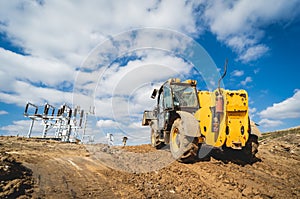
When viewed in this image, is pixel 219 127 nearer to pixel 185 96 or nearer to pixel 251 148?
pixel 251 148

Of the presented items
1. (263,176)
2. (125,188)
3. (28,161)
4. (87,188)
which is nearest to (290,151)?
(263,176)

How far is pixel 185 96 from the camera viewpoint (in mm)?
6836

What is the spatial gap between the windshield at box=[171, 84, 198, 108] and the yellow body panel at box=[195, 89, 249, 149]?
39.6 inches

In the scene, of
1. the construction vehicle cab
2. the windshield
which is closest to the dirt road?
the construction vehicle cab

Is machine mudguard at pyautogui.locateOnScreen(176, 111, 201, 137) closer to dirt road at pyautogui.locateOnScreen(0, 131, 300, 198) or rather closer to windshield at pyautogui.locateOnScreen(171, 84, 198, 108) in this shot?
Result: dirt road at pyautogui.locateOnScreen(0, 131, 300, 198)

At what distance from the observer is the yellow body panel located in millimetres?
5270

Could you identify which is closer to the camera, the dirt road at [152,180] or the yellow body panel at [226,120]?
the dirt road at [152,180]

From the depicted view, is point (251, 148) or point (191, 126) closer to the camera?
point (191, 126)

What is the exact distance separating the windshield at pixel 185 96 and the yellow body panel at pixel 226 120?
1.01 meters

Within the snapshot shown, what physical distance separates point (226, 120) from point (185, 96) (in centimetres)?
188

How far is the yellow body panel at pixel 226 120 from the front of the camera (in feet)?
17.3

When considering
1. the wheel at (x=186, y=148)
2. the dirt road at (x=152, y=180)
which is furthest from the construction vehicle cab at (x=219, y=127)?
the dirt road at (x=152, y=180)

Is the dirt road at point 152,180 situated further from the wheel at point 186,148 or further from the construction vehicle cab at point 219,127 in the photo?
the construction vehicle cab at point 219,127

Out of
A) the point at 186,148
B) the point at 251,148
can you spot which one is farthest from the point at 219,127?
the point at 251,148
